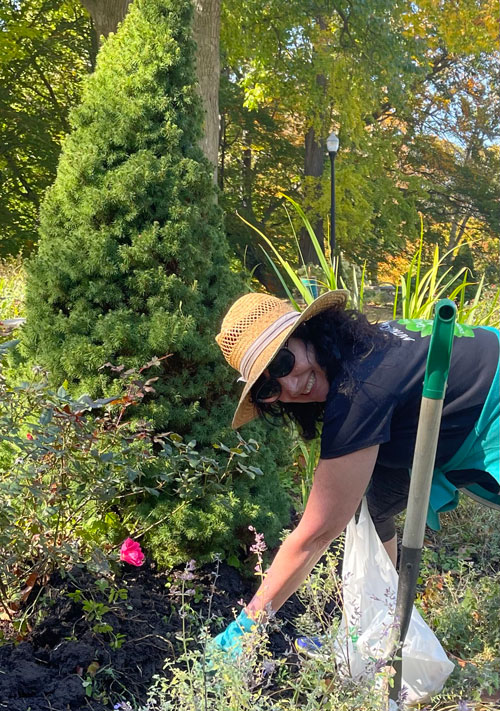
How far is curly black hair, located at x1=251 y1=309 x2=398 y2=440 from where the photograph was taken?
1846mm

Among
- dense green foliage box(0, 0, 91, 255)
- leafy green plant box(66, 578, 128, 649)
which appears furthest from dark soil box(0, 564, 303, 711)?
dense green foliage box(0, 0, 91, 255)

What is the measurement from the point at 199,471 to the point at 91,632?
25.9 inches

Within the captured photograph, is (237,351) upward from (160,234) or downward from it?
downward

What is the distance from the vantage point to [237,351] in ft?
6.40

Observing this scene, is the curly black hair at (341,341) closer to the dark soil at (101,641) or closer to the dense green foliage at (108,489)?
the dense green foliage at (108,489)

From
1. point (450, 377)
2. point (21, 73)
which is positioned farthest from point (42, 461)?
point (21, 73)

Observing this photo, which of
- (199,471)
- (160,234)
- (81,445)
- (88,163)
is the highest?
(88,163)

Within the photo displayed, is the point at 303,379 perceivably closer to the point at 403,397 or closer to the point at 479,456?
the point at 403,397

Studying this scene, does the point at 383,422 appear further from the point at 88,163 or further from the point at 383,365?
the point at 88,163

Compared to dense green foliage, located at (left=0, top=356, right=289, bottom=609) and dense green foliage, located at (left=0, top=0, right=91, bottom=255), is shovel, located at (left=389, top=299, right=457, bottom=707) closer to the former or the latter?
dense green foliage, located at (left=0, top=356, right=289, bottom=609)

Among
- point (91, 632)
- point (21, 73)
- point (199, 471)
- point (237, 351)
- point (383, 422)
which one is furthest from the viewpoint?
point (21, 73)

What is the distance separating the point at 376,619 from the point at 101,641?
920 mm

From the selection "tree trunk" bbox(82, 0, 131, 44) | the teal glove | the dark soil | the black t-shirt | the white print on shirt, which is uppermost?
"tree trunk" bbox(82, 0, 131, 44)

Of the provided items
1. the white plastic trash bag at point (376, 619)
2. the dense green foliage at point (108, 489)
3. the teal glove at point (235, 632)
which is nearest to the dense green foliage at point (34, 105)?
the dense green foliage at point (108, 489)
